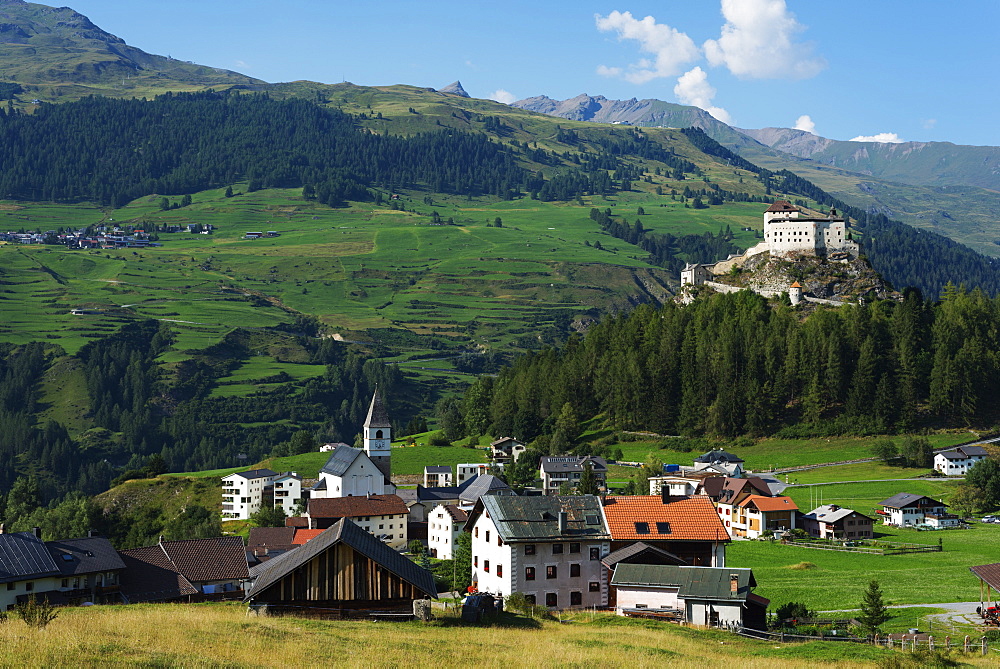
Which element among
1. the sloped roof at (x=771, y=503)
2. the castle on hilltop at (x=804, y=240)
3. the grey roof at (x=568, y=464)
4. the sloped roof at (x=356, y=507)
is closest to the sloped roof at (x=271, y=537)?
the sloped roof at (x=356, y=507)

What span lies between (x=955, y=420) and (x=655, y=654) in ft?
392

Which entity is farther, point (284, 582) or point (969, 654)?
point (969, 654)

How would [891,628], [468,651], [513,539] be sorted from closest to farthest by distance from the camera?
[468,651], [891,628], [513,539]

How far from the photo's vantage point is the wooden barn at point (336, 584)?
39875 mm

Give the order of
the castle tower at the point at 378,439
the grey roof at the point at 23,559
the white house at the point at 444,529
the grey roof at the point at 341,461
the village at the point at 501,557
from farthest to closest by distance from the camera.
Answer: the castle tower at the point at 378,439 < the grey roof at the point at 341,461 < the white house at the point at 444,529 < the grey roof at the point at 23,559 < the village at the point at 501,557

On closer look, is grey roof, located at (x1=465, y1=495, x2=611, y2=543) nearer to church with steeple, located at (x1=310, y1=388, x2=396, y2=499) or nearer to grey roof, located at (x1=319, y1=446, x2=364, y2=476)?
church with steeple, located at (x1=310, y1=388, x2=396, y2=499)

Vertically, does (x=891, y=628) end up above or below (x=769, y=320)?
below

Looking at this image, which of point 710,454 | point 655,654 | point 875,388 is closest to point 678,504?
point 655,654

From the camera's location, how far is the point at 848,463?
130 meters

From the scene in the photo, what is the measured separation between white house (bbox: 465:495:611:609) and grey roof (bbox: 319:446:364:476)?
64289 mm

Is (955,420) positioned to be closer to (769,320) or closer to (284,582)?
(769,320)

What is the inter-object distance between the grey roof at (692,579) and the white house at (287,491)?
78349 mm

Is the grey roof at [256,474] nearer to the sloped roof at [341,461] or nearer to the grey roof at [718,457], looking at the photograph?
the sloped roof at [341,461]

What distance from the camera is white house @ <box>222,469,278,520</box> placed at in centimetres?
12606
